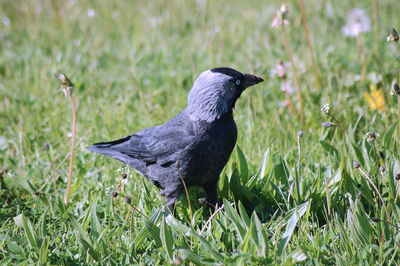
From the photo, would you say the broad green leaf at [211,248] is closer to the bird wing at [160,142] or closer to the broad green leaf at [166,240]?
the broad green leaf at [166,240]

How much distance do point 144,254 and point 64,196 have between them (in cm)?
106

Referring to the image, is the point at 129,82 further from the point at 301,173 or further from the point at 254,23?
the point at 301,173

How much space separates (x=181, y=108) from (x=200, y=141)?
1.60m

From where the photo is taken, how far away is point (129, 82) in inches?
203

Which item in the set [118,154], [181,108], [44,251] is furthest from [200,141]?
[181,108]

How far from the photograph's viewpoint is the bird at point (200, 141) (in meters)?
3.04

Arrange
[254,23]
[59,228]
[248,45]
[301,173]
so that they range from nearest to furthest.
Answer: [59,228], [301,173], [248,45], [254,23]

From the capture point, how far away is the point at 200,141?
304cm

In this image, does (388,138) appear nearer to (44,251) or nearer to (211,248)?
(211,248)

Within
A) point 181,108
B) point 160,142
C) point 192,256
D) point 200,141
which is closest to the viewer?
point 192,256

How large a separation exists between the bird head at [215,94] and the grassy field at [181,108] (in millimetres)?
475

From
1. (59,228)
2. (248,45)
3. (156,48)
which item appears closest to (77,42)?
(156,48)

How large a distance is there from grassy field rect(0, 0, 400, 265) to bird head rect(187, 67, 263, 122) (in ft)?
1.56

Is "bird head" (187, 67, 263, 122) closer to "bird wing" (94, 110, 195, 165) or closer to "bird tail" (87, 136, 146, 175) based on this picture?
"bird wing" (94, 110, 195, 165)
